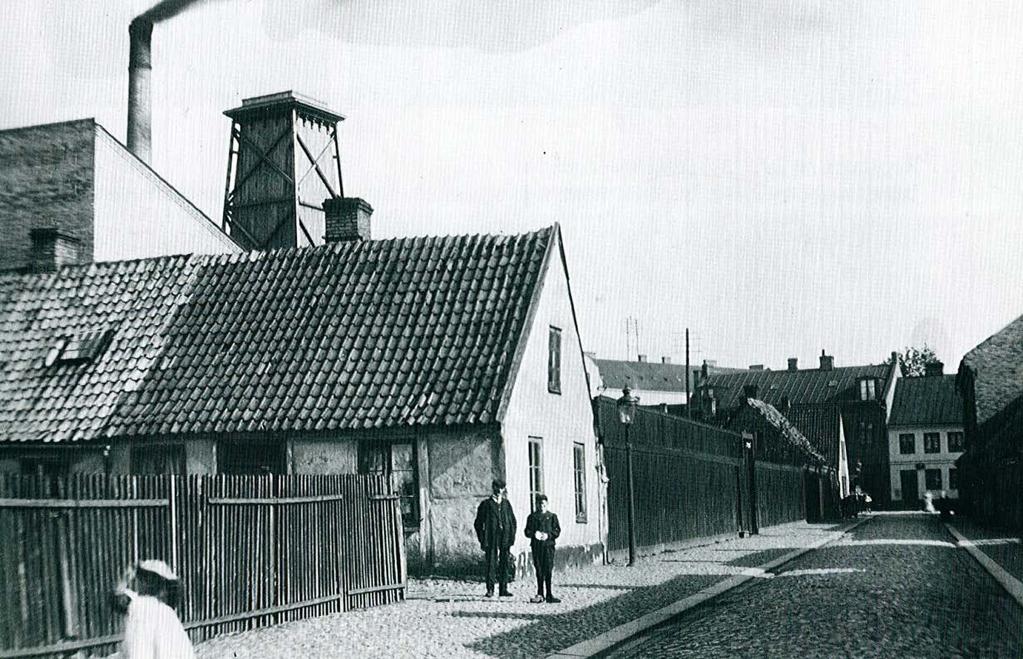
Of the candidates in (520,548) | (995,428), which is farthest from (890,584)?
(995,428)

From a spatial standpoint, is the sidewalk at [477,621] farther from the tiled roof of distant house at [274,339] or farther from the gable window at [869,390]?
the gable window at [869,390]

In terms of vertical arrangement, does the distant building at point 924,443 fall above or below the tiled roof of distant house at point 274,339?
below

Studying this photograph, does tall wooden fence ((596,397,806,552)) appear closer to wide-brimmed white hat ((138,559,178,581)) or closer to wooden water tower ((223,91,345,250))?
wooden water tower ((223,91,345,250))

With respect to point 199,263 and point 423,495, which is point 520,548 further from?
point 199,263

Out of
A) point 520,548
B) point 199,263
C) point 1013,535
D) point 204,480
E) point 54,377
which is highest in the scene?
point 199,263

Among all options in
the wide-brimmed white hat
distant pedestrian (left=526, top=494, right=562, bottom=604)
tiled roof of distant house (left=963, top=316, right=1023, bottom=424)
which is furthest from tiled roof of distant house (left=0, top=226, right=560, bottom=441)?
tiled roof of distant house (left=963, top=316, right=1023, bottom=424)

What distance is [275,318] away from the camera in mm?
20422

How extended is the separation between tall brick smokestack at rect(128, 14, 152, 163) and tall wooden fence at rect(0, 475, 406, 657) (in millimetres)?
17751

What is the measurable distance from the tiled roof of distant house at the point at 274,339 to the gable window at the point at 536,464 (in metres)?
1.82

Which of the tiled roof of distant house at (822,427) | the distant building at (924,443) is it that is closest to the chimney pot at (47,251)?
the tiled roof of distant house at (822,427)

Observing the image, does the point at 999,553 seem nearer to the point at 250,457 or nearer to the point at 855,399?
the point at 250,457

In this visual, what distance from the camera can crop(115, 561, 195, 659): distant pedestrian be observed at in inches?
208

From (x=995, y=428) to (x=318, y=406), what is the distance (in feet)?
98.5

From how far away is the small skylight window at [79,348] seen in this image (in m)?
20.9
